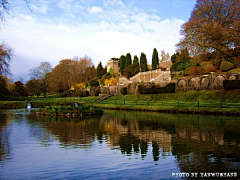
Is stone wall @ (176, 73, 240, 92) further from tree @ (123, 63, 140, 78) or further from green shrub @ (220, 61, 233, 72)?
tree @ (123, 63, 140, 78)

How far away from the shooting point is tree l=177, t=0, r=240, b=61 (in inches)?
943

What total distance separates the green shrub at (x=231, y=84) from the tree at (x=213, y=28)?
4927 mm

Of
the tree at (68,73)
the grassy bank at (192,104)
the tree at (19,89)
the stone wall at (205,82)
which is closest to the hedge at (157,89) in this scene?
the stone wall at (205,82)

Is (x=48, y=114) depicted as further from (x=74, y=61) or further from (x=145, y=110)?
(x=74, y=61)

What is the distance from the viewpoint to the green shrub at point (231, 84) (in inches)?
1172

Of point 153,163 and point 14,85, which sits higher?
point 14,85

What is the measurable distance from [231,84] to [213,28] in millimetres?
9853

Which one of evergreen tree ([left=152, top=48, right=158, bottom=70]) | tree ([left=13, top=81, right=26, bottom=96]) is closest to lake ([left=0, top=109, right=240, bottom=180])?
evergreen tree ([left=152, top=48, right=158, bottom=70])

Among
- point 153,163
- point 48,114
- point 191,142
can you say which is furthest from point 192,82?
point 153,163

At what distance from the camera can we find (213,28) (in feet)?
77.4

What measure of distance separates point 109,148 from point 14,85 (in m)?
88.5

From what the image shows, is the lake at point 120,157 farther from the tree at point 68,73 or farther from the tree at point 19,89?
the tree at point 19,89

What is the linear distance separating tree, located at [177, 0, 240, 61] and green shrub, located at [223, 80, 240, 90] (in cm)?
493

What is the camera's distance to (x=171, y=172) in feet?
21.4
